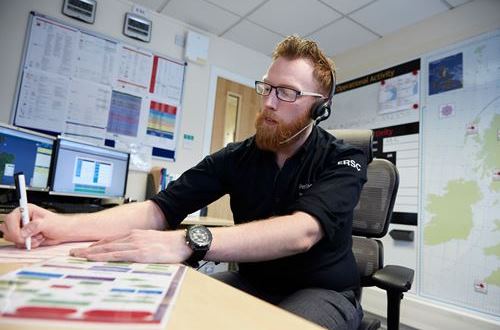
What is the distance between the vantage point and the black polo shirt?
0.82m

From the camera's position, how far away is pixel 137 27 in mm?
2479

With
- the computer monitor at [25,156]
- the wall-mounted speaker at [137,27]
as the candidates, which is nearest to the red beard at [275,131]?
the computer monitor at [25,156]

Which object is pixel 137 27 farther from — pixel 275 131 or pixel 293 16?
pixel 275 131

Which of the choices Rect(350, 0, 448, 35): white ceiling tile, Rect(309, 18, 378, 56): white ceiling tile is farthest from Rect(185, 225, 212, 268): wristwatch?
Rect(309, 18, 378, 56): white ceiling tile

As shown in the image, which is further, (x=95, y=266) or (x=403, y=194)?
(x=403, y=194)

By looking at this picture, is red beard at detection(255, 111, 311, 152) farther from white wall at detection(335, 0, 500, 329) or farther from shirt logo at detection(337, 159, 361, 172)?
white wall at detection(335, 0, 500, 329)

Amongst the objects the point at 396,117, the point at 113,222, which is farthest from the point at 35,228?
the point at 396,117

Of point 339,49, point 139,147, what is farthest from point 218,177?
point 339,49

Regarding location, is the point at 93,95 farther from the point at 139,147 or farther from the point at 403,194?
the point at 403,194

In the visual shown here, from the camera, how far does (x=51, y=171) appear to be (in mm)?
1740

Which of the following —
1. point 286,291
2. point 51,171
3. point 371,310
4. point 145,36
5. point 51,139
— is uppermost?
point 145,36

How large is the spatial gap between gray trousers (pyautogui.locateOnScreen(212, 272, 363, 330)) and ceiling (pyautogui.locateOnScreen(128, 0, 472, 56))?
7.36ft

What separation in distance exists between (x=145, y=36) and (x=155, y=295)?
2.58 m

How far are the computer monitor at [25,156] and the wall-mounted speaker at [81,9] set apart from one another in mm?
1061
